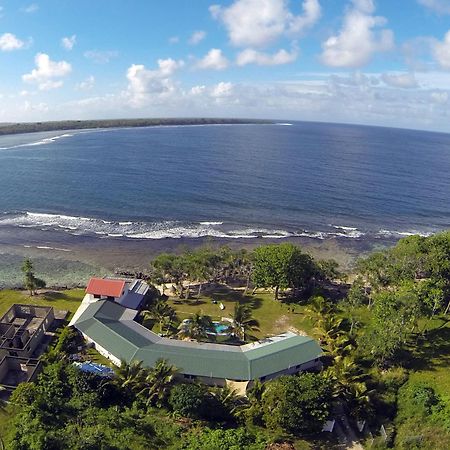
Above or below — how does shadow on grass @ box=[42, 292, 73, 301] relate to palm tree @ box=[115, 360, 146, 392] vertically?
above

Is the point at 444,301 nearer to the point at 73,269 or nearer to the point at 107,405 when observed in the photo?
the point at 107,405

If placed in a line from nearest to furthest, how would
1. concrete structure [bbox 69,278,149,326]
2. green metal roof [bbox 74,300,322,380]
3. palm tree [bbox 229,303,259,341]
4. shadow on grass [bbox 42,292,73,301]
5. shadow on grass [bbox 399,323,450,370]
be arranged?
1. green metal roof [bbox 74,300,322,380]
2. shadow on grass [bbox 399,323,450,370]
3. palm tree [bbox 229,303,259,341]
4. concrete structure [bbox 69,278,149,326]
5. shadow on grass [bbox 42,292,73,301]

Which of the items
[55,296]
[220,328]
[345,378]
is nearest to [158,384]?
[220,328]

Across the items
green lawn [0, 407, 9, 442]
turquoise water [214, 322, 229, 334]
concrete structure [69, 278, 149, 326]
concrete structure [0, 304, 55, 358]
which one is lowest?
green lawn [0, 407, 9, 442]

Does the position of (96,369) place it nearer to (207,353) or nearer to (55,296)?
(207,353)

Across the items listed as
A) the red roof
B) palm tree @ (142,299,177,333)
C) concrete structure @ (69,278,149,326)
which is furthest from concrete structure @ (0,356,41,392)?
palm tree @ (142,299,177,333)

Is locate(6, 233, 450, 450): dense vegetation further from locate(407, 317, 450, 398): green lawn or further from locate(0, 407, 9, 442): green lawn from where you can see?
locate(0, 407, 9, 442): green lawn

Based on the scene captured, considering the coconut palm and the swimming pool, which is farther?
the swimming pool

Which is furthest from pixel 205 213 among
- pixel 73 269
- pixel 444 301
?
pixel 444 301
